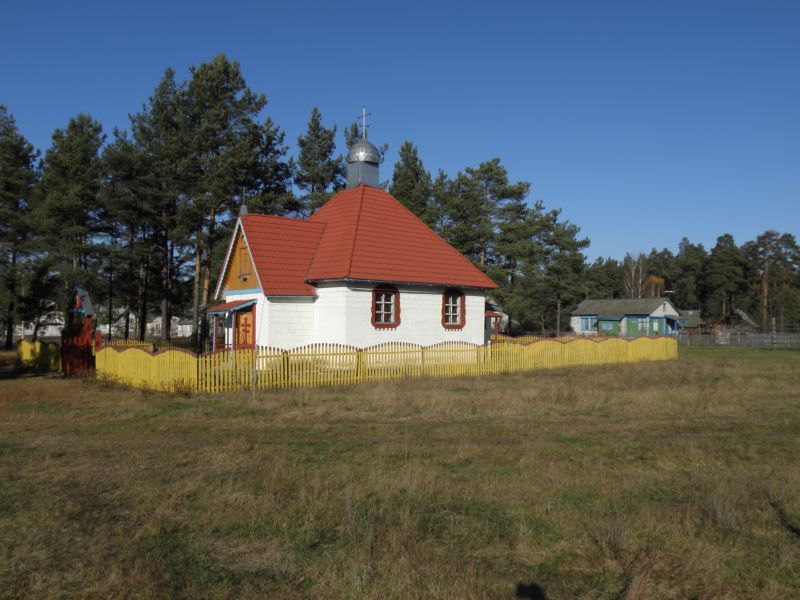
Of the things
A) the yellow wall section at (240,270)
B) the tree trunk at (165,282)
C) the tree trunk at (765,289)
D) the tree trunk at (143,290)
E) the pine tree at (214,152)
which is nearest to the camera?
the yellow wall section at (240,270)

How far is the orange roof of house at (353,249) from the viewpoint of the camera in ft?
76.2

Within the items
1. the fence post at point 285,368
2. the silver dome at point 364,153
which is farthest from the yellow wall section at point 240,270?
the silver dome at point 364,153

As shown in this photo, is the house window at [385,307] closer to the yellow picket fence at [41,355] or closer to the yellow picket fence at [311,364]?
the yellow picket fence at [311,364]

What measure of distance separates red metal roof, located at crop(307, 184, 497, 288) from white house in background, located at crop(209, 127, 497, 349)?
0.05 meters

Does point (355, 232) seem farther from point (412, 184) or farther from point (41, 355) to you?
point (412, 184)

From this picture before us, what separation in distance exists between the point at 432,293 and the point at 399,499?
59.1 ft

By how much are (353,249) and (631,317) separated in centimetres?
4881

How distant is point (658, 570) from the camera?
17.2 feet

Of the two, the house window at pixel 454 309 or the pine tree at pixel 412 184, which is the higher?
the pine tree at pixel 412 184

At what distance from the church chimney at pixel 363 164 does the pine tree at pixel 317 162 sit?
1409cm

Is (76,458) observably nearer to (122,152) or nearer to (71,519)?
(71,519)

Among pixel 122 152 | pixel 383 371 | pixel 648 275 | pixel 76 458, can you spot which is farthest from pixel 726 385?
pixel 648 275

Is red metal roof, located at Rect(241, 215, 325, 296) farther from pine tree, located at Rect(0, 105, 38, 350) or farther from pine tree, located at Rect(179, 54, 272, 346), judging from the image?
pine tree, located at Rect(0, 105, 38, 350)

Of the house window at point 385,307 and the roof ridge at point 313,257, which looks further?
the roof ridge at point 313,257
